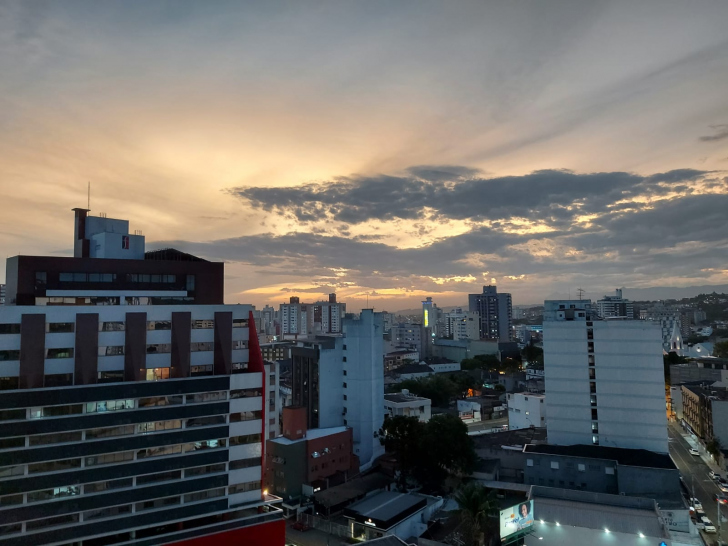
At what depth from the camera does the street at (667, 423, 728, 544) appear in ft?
148

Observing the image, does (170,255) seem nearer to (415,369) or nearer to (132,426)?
(132,426)

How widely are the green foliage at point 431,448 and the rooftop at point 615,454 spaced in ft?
23.4

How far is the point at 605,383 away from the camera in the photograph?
2026 inches

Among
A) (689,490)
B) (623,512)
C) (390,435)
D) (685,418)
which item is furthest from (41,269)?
(685,418)

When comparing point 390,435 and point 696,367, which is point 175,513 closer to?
point 390,435

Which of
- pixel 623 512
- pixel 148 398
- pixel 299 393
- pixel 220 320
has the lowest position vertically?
pixel 623 512

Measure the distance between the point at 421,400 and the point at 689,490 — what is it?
35.5 metres

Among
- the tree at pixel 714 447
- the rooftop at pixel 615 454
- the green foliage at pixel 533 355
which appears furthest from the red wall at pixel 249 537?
the green foliage at pixel 533 355

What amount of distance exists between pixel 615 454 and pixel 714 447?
69.4 feet

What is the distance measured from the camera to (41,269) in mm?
40688

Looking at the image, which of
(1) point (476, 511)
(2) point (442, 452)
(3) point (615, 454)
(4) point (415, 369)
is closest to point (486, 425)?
(4) point (415, 369)

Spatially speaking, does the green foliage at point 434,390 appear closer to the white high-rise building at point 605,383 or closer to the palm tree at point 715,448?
the white high-rise building at point 605,383

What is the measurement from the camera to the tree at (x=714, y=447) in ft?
189

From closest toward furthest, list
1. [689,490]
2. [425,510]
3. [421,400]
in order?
[425,510]
[689,490]
[421,400]
